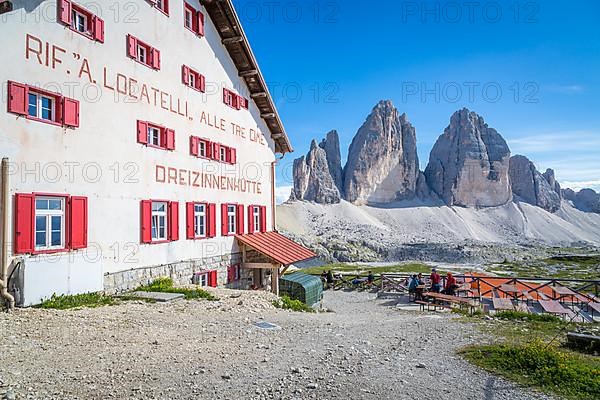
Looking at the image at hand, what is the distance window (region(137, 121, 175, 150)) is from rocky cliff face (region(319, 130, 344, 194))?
111m

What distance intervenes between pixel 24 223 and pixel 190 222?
7130 millimetres

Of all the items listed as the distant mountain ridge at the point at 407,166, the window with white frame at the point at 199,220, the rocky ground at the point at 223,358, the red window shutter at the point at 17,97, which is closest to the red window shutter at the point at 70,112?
the red window shutter at the point at 17,97

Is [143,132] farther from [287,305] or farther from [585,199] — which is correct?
[585,199]

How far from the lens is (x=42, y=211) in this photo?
11.0 m

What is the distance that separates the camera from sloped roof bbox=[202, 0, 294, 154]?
19406 mm

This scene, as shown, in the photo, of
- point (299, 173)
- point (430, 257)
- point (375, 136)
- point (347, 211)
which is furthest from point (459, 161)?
point (430, 257)

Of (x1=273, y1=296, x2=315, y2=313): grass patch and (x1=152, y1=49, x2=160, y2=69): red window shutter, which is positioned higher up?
(x1=152, y1=49, x2=160, y2=69): red window shutter

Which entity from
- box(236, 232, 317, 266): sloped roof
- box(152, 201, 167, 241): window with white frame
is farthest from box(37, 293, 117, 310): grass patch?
box(236, 232, 317, 266): sloped roof

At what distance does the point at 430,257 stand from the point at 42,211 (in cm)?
6984

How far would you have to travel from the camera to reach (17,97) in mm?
10289

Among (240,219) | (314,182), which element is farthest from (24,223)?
(314,182)

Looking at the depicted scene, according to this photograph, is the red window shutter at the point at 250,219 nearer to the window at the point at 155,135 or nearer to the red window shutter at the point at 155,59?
the window at the point at 155,135

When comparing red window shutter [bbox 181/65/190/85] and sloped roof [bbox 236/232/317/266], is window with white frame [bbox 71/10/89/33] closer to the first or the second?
red window shutter [bbox 181/65/190/85]

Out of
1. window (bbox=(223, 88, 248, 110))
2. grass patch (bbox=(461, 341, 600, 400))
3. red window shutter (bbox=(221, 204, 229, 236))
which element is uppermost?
window (bbox=(223, 88, 248, 110))
